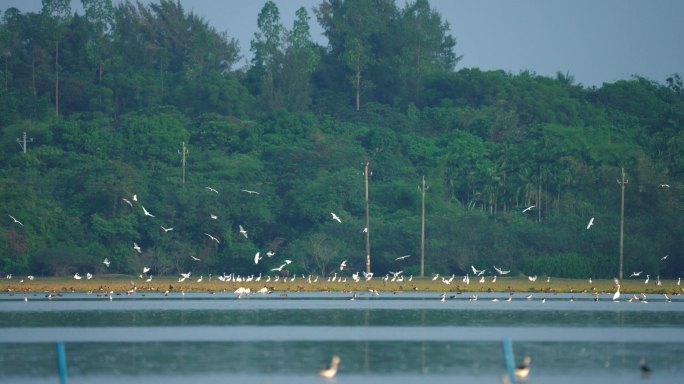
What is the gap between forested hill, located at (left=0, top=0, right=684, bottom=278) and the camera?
104 metres

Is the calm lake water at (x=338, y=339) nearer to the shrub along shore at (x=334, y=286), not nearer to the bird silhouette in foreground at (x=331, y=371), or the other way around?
the bird silhouette in foreground at (x=331, y=371)

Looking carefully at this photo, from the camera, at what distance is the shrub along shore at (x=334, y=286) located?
85000 millimetres

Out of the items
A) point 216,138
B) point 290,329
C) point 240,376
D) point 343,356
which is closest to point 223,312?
point 290,329

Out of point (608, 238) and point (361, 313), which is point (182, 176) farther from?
point (361, 313)

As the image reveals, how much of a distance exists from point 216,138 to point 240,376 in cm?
9339

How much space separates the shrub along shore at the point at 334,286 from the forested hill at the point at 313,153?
5.34m

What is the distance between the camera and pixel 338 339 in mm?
48656

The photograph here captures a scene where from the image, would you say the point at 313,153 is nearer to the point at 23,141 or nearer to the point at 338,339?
the point at 23,141

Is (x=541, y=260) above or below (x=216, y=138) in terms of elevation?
below

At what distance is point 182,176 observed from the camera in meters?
118

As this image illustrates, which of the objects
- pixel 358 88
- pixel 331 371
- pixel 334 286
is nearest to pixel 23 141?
pixel 358 88

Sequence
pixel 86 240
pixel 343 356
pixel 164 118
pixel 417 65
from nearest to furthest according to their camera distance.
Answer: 1. pixel 343 356
2. pixel 86 240
3. pixel 164 118
4. pixel 417 65

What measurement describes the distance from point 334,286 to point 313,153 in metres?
33.4

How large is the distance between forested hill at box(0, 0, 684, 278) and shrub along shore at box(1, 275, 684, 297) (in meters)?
5.34
